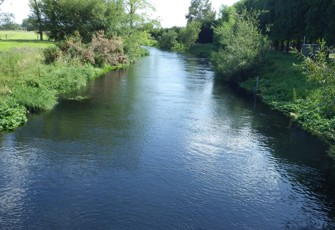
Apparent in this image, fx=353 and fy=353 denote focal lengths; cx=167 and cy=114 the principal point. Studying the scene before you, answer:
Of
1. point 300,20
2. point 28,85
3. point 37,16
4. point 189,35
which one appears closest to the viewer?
point 28,85

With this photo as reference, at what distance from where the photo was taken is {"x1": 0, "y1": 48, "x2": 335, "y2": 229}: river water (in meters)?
12.4

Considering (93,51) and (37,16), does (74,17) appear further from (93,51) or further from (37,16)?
(37,16)

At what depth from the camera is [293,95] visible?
31.0 m

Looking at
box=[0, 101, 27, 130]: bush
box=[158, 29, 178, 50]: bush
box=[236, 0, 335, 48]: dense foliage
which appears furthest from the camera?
box=[158, 29, 178, 50]: bush

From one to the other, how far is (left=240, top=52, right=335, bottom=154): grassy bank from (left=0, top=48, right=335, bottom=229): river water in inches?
48.4

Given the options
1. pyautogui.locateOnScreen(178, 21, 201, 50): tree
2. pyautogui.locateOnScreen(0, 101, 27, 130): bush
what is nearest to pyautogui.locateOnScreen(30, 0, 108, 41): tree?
pyautogui.locateOnScreen(0, 101, 27, 130): bush

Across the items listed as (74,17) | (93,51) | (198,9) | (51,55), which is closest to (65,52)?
(51,55)

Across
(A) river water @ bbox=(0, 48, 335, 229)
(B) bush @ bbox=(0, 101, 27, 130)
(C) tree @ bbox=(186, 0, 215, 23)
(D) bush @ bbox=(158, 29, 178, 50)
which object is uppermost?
(C) tree @ bbox=(186, 0, 215, 23)

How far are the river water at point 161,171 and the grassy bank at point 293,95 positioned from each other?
123 centimetres

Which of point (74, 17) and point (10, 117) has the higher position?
point (74, 17)

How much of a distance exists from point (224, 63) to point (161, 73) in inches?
370

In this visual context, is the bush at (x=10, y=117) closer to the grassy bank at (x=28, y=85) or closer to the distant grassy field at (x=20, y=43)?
the grassy bank at (x=28, y=85)

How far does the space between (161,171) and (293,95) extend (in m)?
19.1

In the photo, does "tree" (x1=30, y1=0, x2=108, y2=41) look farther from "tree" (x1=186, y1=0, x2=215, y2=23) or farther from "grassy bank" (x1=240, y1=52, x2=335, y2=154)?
"tree" (x1=186, y1=0, x2=215, y2=23)
